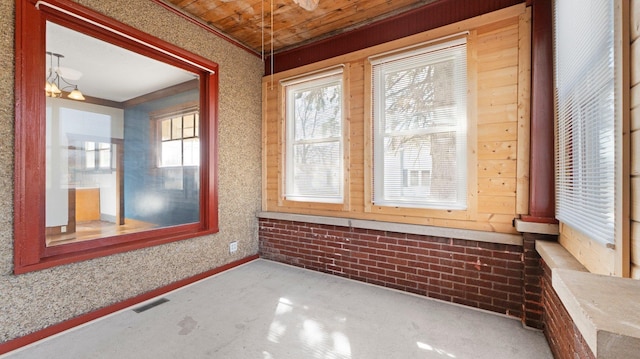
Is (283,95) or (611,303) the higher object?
(283,95)

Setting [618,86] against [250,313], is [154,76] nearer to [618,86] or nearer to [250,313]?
[250,313]

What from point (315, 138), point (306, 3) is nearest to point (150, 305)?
point (315, 138)

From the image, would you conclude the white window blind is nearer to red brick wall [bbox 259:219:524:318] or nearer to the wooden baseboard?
red brick wall [bbox 259:219:524:318]

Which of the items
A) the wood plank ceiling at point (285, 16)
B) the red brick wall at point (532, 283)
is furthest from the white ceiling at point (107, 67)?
the red brick wall at point (532, 283)

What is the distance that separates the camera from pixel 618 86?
1062 mm

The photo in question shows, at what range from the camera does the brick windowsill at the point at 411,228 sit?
2.33m

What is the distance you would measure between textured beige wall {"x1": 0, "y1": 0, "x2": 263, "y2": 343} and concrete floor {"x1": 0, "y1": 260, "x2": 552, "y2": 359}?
0.22 meters

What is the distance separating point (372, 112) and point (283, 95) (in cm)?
141

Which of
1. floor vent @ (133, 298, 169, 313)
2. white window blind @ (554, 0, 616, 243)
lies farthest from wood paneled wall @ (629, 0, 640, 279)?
floor vent @ (133, 298, 169, 313)

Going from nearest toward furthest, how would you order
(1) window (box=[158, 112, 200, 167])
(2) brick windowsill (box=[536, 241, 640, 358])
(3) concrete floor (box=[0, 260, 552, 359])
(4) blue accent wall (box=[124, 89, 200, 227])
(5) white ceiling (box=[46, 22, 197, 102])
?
(2) brick windowsill (box=[536, 241, 640, 358]) < (3) concrete floor (box=[0, 260, 552, 359]) < (5) white ceiling (box=[46, 22, 197, 102]) < (4) blue accent wall (box=[124, 89, 200, 227]) < (1) window (box=[158, 112, 200, 167])

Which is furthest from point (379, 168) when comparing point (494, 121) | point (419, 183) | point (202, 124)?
point (202, 124)

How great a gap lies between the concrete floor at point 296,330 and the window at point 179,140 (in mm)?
1466

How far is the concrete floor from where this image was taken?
6.05ft

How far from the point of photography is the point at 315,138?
11.4 ft
